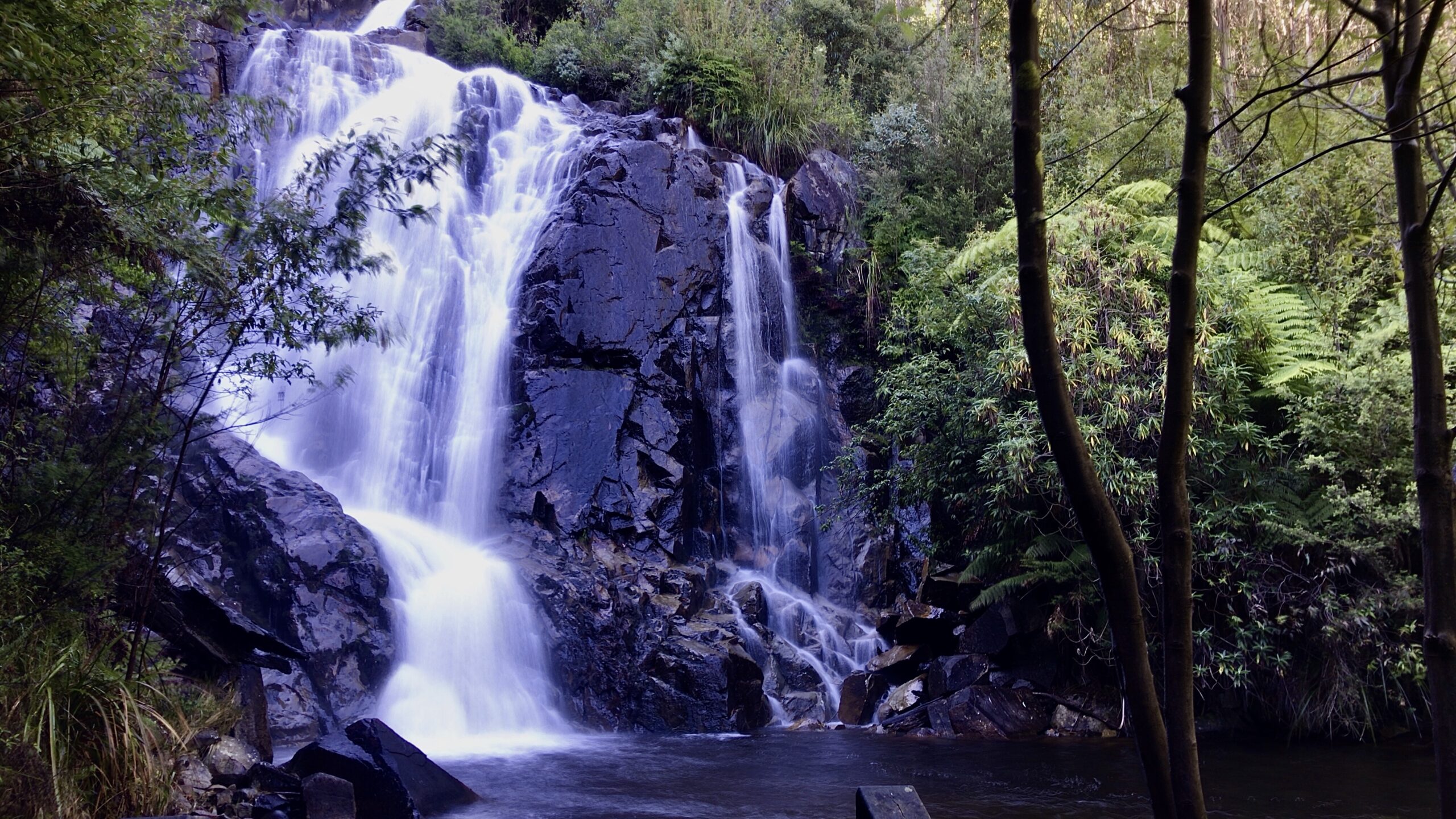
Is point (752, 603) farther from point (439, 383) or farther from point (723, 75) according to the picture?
point (723, 75)

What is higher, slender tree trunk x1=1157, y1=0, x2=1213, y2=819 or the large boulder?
slender tree trunk x1=1157, y1=0, x2=1213, y2=819

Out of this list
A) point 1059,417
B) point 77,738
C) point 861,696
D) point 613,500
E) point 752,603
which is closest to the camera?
point 1059,417

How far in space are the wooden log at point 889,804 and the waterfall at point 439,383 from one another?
783 centimetres

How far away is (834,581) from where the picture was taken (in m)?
14.6

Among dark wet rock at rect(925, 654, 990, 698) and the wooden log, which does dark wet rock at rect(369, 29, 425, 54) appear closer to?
dark wet rock at rect(925, 654, 990, 698)

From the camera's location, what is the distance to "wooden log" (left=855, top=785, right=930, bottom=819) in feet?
7.41

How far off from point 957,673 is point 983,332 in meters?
4.46

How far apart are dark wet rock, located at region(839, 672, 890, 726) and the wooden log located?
995 centimetres

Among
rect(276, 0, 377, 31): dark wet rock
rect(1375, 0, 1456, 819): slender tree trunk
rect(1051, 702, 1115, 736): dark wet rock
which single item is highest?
rect(276, 0, 377, 31): dark wet rock

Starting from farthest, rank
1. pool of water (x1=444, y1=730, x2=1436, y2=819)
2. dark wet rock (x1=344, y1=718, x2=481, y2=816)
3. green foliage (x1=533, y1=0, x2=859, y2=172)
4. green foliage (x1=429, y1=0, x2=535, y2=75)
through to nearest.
Answer: green foliage (x1=429, y1=0, x2=535, y2=75), green foliage (x1=533, y1=0, x2=859, y2=172), pool of water (x1=444, y1=730, x2=1436, y2=819), dark wet rock (x1=344, y1=718, x2=481, y2=816)

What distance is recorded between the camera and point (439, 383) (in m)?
15.2

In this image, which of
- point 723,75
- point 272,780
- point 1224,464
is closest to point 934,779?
point 1224,464

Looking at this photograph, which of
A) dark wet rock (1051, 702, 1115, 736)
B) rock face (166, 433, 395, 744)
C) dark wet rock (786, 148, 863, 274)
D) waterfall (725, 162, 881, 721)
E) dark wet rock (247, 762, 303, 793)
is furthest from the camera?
dark wet rock (786, 148, 863, 274)

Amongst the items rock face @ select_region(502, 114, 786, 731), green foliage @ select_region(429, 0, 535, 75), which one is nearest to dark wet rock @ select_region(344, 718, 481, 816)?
rock face @ select_region(502, 114, 786, 731)
